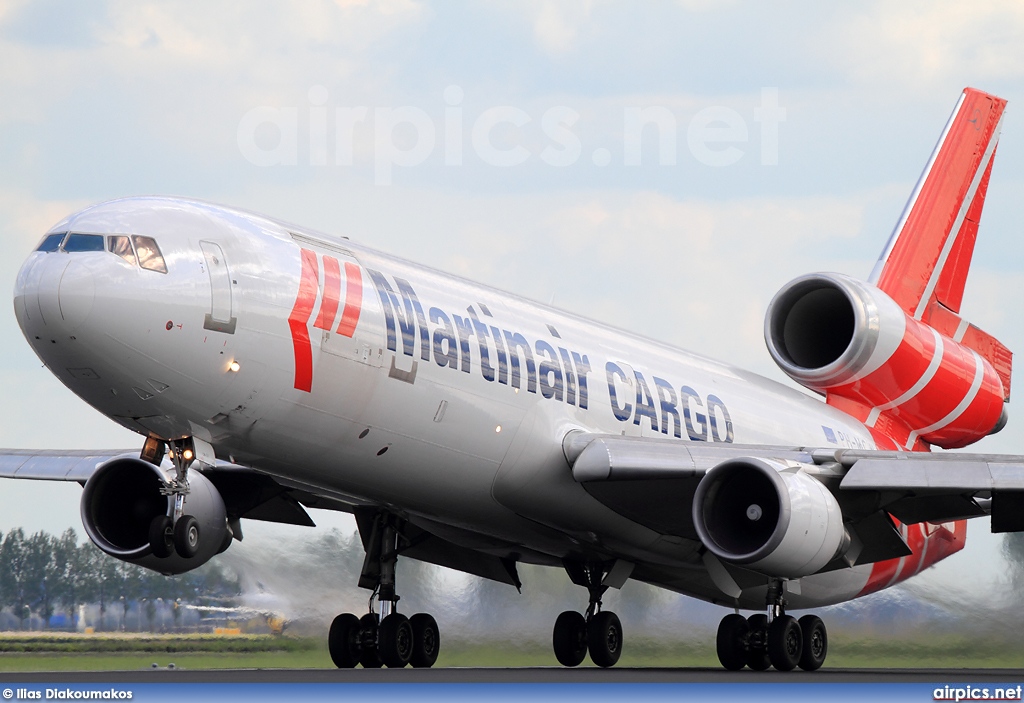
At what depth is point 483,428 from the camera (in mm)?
15461

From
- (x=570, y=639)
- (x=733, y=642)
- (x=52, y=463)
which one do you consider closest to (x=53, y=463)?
(x=52, y=463)

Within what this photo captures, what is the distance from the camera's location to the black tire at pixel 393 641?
18.3 m

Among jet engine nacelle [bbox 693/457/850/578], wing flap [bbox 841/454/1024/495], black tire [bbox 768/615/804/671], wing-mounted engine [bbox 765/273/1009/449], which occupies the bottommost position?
black tire [bbox 768/615/804/671]

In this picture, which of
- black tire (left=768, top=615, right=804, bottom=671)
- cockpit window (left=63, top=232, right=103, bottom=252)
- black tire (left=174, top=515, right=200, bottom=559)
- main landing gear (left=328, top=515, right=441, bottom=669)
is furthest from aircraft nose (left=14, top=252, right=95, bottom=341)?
black tire (left=768, top=615, right=804, bottom=671)

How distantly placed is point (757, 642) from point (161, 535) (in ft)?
26.8

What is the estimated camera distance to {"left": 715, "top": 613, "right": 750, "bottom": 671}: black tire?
18.2m

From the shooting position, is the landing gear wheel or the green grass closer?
the landing gear wheel

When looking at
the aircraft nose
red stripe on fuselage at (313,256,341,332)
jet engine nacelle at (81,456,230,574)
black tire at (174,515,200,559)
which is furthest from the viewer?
jet engine nacelle at (81,456,230,574)

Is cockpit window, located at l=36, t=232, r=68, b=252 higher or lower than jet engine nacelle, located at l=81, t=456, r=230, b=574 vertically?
higher

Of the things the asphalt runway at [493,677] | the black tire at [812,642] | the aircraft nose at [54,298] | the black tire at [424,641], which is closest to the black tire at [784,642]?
the asphalt runway at [493,677]

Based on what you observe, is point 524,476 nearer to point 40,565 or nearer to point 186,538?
point 186,538

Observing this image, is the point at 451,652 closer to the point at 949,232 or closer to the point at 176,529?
the point at 176,529

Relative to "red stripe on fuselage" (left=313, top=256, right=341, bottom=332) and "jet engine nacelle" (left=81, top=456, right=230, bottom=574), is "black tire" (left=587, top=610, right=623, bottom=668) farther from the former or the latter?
"red stripe on fuselage" (left=313, top=256, right=341, bottom=332)

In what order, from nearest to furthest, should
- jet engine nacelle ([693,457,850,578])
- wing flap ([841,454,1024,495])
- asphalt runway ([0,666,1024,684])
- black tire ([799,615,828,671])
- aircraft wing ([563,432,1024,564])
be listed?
1. asphalt runway ([0,666,1024,684])
2. jet engine nacelle ([693,457,850,578])
3. wing flap ([841,454,1024,495])
4. aircraft wing ([563,432,1024,564])
5. black tire ([799,615,828,671])
